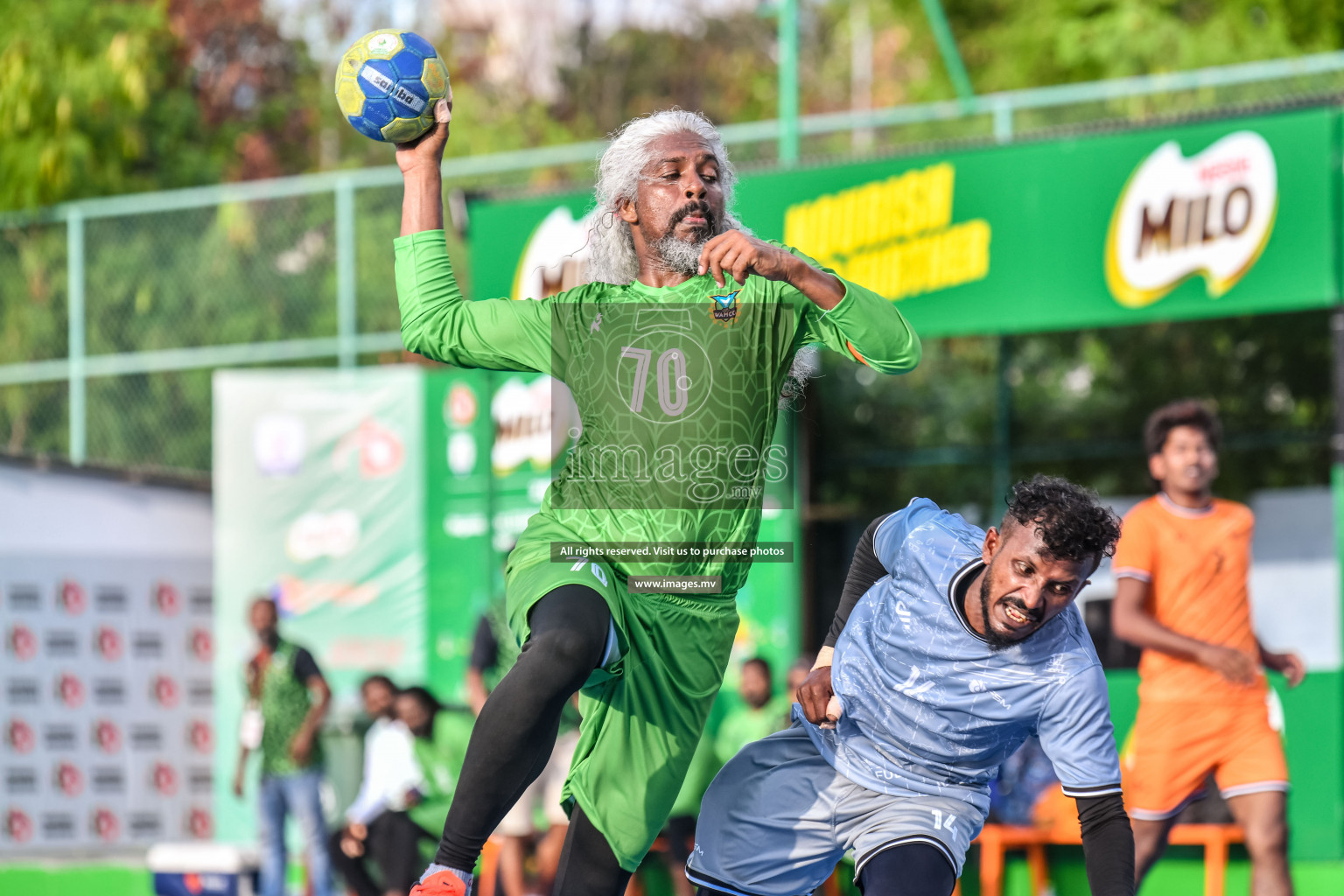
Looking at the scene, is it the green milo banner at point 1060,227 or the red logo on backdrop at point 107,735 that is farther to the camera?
the red logo on backdrop at point 107,735

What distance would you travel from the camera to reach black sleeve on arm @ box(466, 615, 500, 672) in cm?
977

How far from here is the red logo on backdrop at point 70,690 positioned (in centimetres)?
1289

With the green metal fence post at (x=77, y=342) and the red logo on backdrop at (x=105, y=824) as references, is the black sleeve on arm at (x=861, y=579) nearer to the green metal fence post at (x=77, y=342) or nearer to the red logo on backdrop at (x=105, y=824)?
the red logo on backdrop at (x=105, y=824)

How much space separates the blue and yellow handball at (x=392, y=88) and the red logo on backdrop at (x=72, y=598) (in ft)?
31.8

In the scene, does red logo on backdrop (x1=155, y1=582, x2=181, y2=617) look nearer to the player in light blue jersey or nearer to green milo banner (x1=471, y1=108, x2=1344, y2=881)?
green milo banner (x1=471, y1=108, x2=1344, y2=881)

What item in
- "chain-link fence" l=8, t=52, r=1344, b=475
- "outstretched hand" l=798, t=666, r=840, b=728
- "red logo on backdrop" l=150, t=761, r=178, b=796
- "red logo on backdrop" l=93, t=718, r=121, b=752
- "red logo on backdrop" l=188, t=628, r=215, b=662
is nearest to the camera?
"outstretched hand" l=798, t=666, r=840, b=728

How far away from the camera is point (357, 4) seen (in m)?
29.9

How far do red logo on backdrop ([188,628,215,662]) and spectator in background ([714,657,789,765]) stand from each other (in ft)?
18.7

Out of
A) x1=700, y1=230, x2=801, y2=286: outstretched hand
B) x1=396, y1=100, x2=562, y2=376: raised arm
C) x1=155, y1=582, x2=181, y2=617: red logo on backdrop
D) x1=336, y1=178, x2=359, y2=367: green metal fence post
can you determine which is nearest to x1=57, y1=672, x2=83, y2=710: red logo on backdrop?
x1=155, y1=582, x2=181, y2=617: red logo on backdrop

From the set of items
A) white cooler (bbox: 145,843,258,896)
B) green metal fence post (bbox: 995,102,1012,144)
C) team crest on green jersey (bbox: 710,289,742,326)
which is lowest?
white cooler (bbox: 145,843,258,896)

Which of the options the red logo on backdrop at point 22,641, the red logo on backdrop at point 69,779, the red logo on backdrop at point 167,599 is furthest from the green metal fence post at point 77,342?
the red logo on backdrop at point 69,779

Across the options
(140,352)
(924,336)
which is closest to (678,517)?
(924,336)

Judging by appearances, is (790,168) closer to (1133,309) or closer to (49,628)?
(1133,309)

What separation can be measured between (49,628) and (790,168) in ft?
21.0
